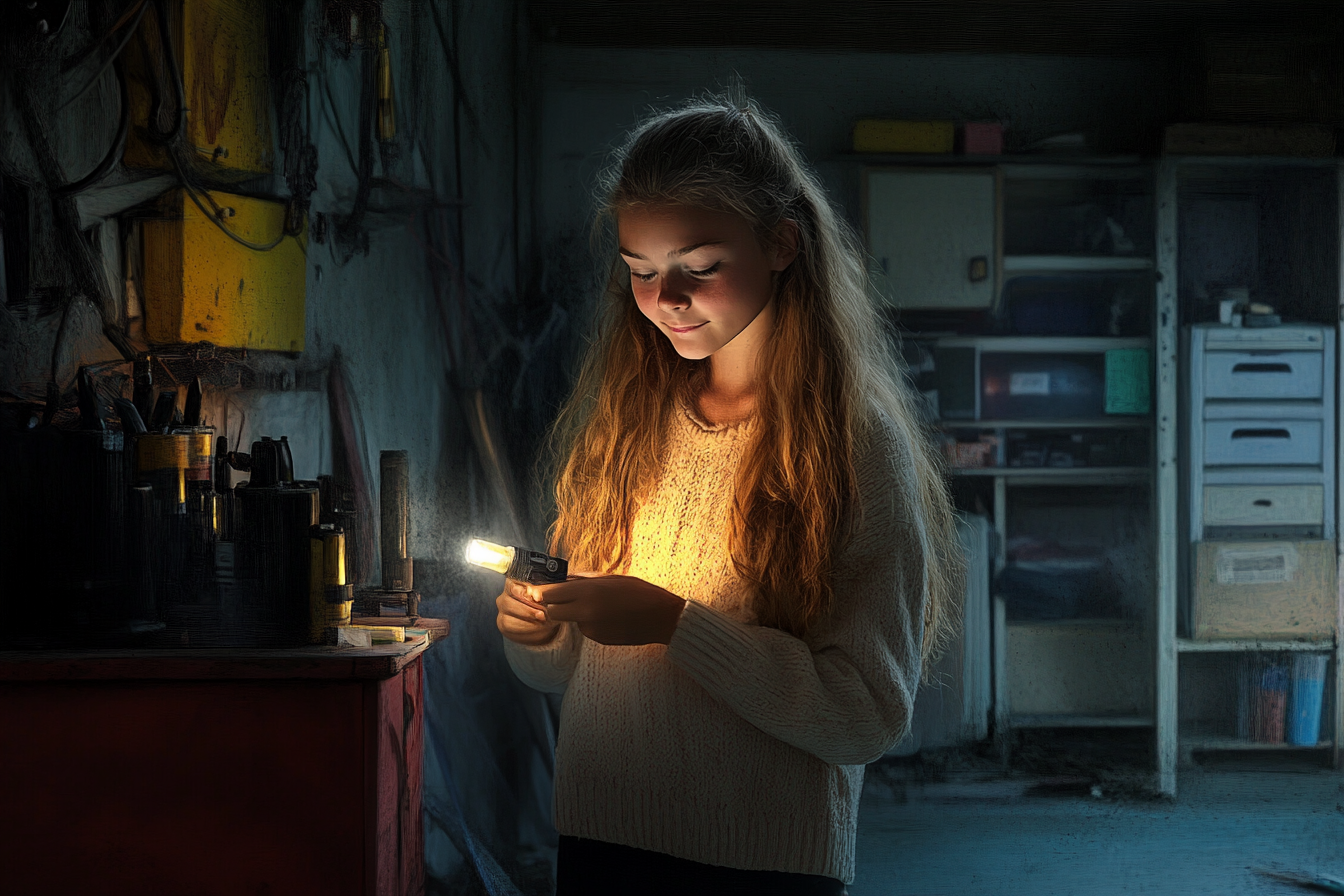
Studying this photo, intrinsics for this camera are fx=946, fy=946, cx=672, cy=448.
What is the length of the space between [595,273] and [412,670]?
6.26 feet

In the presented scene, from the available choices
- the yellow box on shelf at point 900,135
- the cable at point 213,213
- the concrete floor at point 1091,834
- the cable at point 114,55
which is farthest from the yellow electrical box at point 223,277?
the concrete floor at point 1091,834

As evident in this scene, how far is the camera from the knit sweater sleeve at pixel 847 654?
1019mm

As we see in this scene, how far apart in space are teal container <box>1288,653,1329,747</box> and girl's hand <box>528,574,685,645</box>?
326 centimetres

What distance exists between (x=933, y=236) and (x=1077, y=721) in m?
1.83

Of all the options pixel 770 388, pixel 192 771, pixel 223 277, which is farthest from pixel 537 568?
pixel 223 277

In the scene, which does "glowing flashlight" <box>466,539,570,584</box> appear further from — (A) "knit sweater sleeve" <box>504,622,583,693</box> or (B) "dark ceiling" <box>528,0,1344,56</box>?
(B) "dark ceiling" <box>528,0,1344,56</box>

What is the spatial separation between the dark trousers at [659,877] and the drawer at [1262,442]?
290 centimetres

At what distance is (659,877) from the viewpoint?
112 centimetres

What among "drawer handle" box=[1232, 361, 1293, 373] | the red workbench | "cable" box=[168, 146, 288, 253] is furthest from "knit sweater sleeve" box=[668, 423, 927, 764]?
"drawer handle" box=[1232, 361, 1293, 373]

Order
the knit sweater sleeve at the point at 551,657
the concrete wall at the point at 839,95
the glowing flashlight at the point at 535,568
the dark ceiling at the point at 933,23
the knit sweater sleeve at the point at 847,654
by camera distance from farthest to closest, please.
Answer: the concrete wall at the point at 839,95
the dark ceiling at the point at 933,23
the knit sweater sleeve at the point at 551,657
the glowing flashlight at the point at 535,568
the knit sweater sleeve at the point at 847,654

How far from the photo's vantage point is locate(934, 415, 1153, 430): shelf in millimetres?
3436

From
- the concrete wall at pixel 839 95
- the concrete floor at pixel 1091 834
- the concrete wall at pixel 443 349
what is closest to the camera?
the concrete wall at pixel 443 349

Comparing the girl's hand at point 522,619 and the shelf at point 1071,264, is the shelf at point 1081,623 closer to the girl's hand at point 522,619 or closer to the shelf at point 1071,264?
the shelf at point 1071,264

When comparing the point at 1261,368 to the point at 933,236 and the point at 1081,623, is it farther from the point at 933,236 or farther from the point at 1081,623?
the point at 933,236
